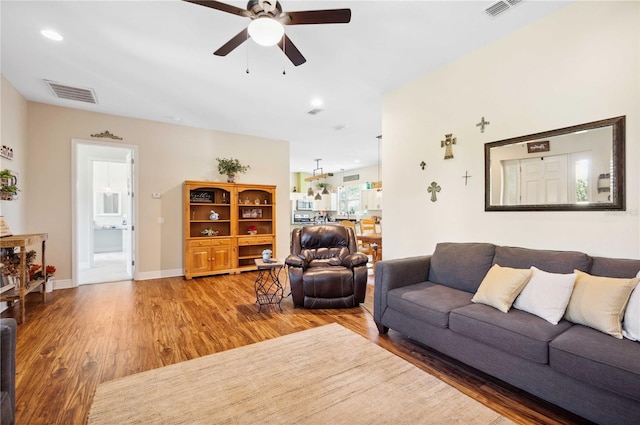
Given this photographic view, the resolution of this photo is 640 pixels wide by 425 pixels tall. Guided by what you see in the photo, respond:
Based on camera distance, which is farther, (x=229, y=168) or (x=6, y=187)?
(x=229, y=168)

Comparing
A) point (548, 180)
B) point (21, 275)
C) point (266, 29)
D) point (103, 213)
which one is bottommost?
point (21, 275)

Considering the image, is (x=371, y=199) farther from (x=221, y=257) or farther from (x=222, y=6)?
(x=222, y=6)

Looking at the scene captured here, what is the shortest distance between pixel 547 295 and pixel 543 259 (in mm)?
463

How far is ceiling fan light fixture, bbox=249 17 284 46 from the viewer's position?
203 cm

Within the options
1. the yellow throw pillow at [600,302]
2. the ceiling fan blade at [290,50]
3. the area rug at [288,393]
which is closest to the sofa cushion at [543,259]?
the yellow throw pillow at [600,302]

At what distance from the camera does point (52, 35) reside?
9.30 feet

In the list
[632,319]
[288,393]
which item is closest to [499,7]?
[632,319]

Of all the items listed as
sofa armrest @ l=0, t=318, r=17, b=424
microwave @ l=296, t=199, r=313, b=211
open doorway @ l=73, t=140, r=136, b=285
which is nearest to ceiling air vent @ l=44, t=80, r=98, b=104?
open doorway @ l=73, t=140, r=136, b=285

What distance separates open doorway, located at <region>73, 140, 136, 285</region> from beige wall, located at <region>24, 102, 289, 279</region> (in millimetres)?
150

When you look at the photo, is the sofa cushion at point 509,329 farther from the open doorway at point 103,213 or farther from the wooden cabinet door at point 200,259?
the open doorway at point 103,213

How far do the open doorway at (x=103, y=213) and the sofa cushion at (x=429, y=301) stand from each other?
4.85 m

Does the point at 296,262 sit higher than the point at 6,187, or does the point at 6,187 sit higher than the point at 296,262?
the point at 6,187

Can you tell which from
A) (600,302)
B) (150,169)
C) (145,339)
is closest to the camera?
(600,302)

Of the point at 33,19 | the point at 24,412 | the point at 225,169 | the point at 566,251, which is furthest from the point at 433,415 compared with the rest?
the point at 225,169
